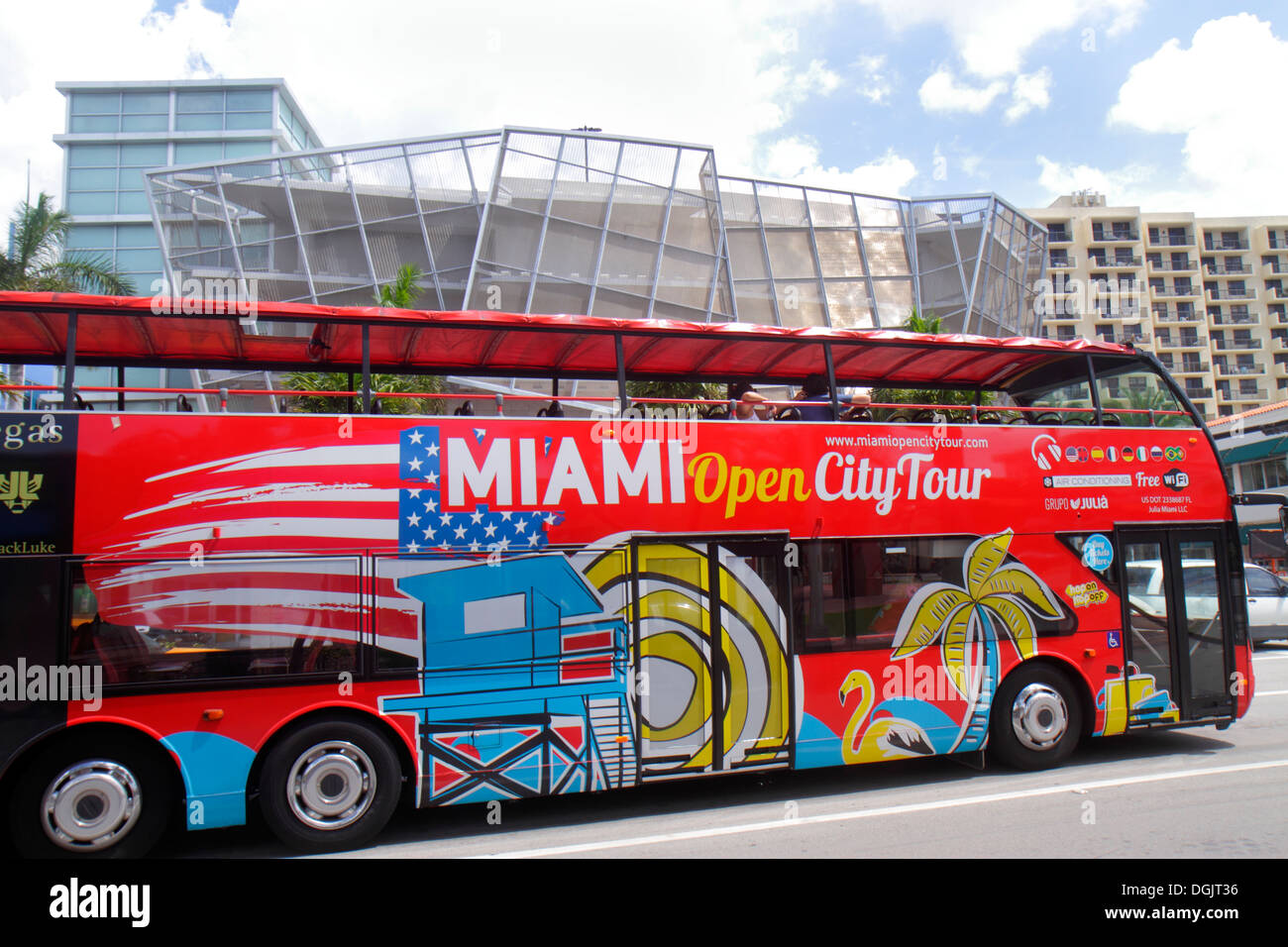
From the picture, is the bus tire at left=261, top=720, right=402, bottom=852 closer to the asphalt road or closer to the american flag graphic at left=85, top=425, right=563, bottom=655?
the asphalt road

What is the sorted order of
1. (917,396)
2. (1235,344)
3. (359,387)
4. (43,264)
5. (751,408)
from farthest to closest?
(1235,344)
(43,264)
(917,396)
(359,387)
(751,408)

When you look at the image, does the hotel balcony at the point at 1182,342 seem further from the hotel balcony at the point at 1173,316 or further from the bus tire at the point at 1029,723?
the bus tire at the point at 1029,723

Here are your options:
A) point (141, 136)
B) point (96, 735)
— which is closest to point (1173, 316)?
point (141, 136)

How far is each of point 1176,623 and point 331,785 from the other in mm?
8401

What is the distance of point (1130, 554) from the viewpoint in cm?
859

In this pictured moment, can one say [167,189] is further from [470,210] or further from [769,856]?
[769,856]

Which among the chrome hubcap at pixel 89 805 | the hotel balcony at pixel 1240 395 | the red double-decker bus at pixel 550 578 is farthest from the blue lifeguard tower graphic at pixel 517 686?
the hotel balcony at pixel 1240 395

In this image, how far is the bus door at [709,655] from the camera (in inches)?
280

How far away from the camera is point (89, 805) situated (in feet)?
19.4

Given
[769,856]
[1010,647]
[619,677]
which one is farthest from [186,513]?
[1010,647]

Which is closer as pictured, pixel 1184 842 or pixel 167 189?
pixel 1184 842

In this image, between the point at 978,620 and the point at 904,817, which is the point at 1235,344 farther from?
the point at 904,817
